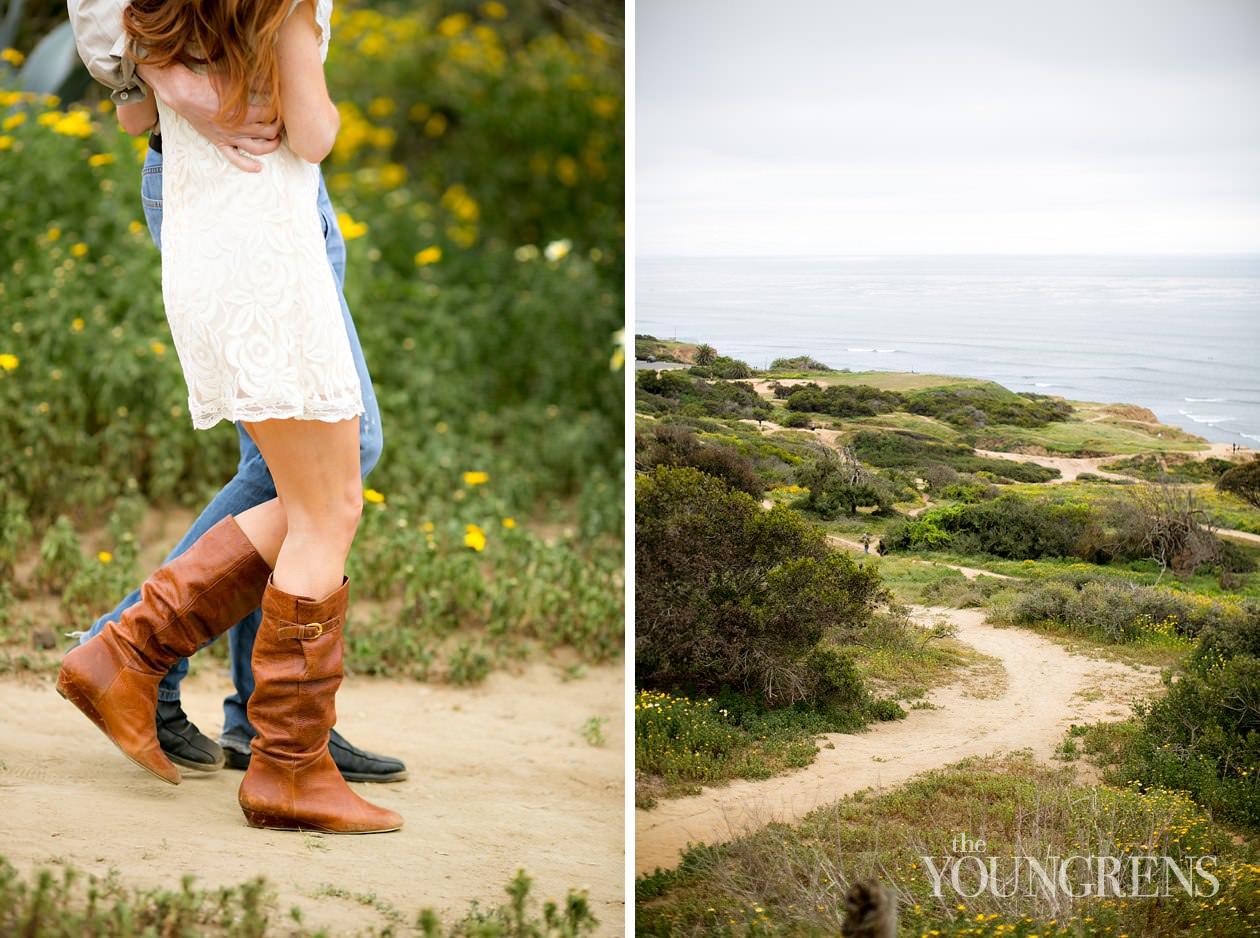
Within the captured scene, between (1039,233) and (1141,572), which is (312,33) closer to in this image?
(1039,233)

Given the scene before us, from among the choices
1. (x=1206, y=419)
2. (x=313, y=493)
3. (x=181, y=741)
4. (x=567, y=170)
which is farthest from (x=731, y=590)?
(x=567, y=170)

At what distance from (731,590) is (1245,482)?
98cm

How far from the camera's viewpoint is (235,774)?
2.69 meters

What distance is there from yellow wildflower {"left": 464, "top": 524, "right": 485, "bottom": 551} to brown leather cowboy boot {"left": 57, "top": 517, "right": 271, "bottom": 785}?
5.00ft

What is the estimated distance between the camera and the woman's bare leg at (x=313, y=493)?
2201 millimetres

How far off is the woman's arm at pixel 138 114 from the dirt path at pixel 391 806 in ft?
4.20

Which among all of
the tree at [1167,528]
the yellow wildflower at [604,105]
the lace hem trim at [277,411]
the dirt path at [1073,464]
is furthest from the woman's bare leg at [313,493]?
the yellow wildflower at [604,105]

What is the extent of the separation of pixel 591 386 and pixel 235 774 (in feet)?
9.10

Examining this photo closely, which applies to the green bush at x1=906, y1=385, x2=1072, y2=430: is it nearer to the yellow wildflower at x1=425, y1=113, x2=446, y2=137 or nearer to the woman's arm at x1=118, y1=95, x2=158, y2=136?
the woman's arm at x1=118, y1=95, x2=158, y2=136

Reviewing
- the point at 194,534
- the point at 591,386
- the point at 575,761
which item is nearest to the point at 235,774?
the point at 194,534

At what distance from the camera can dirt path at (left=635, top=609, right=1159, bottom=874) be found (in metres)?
2.34

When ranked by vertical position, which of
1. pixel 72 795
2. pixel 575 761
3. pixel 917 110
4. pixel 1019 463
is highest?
pixel 917 110

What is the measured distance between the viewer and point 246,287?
211 cm

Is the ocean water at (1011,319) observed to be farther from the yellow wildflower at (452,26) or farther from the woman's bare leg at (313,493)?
the yellow wildflower at (452,26)
